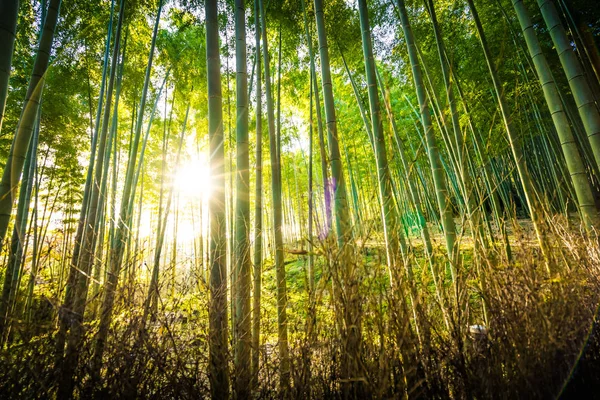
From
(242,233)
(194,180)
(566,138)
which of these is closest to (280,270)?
(242,233)

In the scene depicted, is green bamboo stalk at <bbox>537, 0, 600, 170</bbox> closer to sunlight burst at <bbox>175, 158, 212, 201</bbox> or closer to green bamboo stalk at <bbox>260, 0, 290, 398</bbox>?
green bamboo stalk at <bbox>260, 0, 290, 398</bbox>

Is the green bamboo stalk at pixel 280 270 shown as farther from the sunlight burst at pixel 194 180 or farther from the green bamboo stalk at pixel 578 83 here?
Result: the green bamboo stalk at pixel 578 83

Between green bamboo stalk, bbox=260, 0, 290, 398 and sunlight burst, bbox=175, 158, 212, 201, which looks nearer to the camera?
green bamboo stalk, bbox=260, 0, 290, 398

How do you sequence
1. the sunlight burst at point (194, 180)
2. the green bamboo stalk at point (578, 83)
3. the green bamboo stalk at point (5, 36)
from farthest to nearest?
the green bamboo stalk at point (578, 83) → the sunlight burst at point (194, 180) → the green bamboo stalk at point (5, 36)

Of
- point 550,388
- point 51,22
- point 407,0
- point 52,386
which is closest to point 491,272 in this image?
point 550,388

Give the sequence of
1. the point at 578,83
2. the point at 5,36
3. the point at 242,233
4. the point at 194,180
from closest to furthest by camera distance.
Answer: the point at 5,36, the point at 242,233, the point at 578,83, the point at 194,180

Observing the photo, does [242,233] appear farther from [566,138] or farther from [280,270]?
[566,138]

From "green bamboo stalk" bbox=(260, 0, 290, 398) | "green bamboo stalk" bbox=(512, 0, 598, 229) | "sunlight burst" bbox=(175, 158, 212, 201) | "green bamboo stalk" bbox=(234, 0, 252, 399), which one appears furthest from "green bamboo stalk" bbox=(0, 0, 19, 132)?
"green bamboo stalk" bbox=(512, 0, 598, 229)

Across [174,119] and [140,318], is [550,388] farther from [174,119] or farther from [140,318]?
[174,119]

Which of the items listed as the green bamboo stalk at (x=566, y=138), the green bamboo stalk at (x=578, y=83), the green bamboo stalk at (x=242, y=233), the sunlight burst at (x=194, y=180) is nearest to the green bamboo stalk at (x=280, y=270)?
the green bamboo stalk at (x=242, y=233)

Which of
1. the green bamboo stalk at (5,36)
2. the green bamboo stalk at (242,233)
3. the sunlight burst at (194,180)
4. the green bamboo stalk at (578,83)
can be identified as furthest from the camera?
the green bamboo stalk at (578,83)

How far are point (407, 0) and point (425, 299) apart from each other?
4.02m

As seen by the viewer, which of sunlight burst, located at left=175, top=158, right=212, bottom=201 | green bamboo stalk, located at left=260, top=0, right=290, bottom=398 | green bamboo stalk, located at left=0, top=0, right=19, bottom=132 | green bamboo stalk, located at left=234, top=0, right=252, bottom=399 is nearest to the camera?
green bamboo stalk, located at left=0, top=0, right=19, bottom=132

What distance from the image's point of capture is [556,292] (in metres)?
1.29
